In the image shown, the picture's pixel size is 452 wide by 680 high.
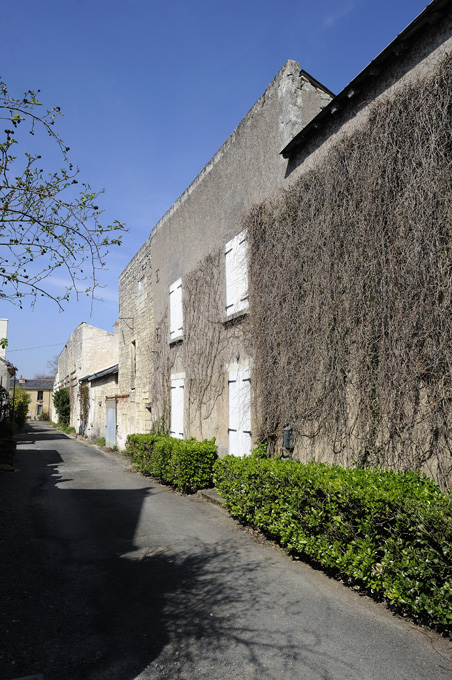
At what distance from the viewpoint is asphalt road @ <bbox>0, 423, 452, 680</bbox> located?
10.5 feet

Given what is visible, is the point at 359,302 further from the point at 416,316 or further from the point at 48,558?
the point at 48,558

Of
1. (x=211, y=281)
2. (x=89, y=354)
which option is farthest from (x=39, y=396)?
(x=211, y=281)

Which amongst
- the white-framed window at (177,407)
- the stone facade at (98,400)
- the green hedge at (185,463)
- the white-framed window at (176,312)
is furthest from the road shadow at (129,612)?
the stone facade at (98,400)

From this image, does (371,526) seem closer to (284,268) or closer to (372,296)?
(372,296)

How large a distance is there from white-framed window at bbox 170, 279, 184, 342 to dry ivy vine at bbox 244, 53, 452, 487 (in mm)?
4460

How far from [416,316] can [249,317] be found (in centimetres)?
367

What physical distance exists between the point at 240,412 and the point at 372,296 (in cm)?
381

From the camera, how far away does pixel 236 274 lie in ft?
29.8

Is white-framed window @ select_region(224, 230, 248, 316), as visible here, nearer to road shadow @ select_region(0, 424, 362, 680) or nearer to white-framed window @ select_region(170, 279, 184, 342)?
white-framed window @ select_region(170, 279, 184, 342)

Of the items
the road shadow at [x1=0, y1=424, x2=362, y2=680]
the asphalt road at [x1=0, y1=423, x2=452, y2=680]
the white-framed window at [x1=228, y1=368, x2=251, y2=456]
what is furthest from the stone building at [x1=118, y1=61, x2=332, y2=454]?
the road shadow at [x1=0, y1=424, x2=362, y2=680]

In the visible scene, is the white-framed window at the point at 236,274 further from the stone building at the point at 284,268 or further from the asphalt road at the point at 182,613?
the asphalt road at the point at 182,613

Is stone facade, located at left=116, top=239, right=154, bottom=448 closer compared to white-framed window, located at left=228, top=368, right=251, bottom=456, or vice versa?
white-framed window, located at left=228, top=368, right=251, bottom=456

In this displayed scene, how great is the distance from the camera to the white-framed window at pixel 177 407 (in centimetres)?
1163

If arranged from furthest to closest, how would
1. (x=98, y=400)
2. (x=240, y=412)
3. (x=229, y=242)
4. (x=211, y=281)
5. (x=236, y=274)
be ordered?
(x=98, y=400) < (x=211, y=281) < (x=229, y=242) < (x=236, y=274) < (x=240, y=412)
